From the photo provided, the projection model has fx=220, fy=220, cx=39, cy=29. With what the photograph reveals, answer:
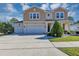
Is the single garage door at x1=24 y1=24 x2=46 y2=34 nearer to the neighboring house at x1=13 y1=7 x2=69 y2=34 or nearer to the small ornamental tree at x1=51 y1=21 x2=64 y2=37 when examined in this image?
the neighboring house at x1=13 y1=7 x2=69 y2=34

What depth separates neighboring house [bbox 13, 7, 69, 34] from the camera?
12070mm

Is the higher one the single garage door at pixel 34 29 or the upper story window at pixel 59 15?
the upper story window at pixel 59 15

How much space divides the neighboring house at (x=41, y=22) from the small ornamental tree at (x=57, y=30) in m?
0.22

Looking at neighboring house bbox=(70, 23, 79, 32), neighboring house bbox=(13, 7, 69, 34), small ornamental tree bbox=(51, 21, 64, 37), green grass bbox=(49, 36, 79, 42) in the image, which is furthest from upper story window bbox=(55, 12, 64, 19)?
green grass bbox=(49, 36, 79, 42)

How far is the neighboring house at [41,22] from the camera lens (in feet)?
39.6

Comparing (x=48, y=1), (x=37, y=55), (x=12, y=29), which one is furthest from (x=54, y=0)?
(x=12, y=29)

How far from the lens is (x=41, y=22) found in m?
12.6

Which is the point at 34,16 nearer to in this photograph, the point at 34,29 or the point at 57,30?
the point at 34,29

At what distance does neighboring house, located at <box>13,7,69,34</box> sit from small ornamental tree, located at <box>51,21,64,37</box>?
217 mm

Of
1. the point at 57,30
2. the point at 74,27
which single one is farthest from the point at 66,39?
the point at 74,27

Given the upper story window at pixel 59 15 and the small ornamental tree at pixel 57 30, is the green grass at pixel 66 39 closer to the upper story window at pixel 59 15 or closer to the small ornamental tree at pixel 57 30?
the small ornamental tree at pixel 57 30

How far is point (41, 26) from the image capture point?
1237 centimetres

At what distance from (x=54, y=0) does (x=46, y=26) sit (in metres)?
2.86

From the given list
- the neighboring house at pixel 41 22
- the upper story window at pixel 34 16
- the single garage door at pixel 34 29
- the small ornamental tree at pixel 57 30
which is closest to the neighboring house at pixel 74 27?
the neighboring house at pixel 41 22
